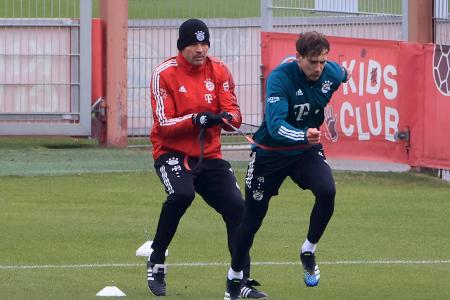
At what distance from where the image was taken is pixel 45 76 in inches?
795

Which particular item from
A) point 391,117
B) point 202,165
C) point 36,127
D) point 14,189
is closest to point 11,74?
point 36,127

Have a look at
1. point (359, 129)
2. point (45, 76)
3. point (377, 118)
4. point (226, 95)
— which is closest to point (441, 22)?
point (377, 118)

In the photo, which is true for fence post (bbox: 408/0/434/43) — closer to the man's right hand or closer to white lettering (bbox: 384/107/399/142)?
white lettering (bbox: 384/107/399/142)

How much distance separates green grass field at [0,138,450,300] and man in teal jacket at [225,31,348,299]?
0.59 meters

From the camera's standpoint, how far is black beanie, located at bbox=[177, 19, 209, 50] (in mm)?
9398

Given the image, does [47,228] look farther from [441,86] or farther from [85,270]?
[441,86]

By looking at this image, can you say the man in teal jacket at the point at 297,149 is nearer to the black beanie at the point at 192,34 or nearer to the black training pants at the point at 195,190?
the black training pants at the point at 195,190

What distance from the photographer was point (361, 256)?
37.6 feet

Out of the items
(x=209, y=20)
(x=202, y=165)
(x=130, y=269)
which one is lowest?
(x=130, y=269)

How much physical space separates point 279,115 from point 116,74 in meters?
11.4

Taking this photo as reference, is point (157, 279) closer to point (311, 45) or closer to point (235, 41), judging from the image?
point (311, 45)

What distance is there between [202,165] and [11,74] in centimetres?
1108

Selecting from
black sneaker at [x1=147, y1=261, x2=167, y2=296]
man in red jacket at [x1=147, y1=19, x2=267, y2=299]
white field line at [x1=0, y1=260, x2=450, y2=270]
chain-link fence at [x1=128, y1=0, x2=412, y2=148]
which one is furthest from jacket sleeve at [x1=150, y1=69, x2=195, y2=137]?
chain-link fence at [x1=128, y1=0, x2=412, y2=148]

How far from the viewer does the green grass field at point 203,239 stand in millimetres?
9984
